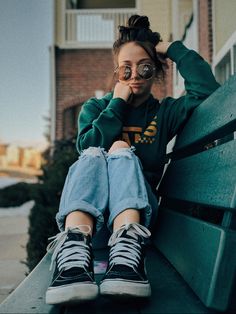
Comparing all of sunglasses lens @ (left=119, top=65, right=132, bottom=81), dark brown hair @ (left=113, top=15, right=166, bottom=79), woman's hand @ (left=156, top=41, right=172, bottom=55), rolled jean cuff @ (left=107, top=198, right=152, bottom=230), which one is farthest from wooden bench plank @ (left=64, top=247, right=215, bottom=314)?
woman's hand @ (left=156, top=41, right=172, bottom=55)

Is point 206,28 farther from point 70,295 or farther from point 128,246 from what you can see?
point 70,295

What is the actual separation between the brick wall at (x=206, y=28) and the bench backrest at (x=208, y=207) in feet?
13.6

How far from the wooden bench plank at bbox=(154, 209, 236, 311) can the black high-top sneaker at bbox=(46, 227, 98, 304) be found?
28 cm

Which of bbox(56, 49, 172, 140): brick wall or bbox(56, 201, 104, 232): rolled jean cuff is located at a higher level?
bbox(56, 49, 172, 140): brick wall

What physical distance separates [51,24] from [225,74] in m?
6.85

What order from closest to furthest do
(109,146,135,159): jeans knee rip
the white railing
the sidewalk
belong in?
(109,146,135,159): jeans knee rip → the sidewalk → the white railing

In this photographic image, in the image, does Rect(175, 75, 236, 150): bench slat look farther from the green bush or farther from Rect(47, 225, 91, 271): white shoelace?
the green bush

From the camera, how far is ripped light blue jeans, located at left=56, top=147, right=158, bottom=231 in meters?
1.42

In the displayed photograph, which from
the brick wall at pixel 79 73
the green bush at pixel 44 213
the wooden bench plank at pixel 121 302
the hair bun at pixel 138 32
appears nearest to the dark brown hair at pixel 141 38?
the hair bun at pixel 138 32

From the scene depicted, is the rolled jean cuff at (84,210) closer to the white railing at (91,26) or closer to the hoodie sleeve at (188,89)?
the hoodie sleeve at (188,89)

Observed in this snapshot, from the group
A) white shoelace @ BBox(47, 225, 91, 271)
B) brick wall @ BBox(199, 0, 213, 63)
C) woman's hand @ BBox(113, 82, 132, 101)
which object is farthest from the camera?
brick wall @ BBox(199, 0, 213, 63)

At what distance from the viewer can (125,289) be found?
112cm

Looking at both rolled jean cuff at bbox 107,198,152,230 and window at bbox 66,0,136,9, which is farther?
window at bbox 66,0,136,9

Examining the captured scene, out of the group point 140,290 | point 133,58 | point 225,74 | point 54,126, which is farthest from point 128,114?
point 54,126
